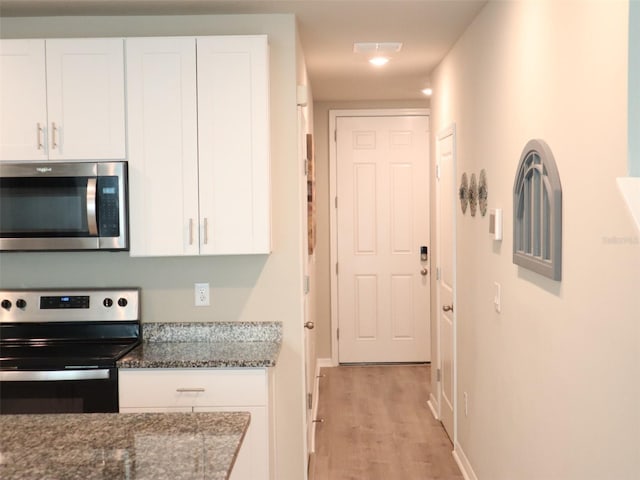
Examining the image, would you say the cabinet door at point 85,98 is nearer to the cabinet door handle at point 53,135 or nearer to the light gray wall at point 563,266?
the cabinet door handle at point 53,135

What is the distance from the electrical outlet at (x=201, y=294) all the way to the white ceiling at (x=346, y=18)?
1329 millimetres

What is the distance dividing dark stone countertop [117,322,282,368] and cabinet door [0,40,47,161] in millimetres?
1030

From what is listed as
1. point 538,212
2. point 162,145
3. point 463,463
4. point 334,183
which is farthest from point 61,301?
point 334,183

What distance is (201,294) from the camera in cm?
325

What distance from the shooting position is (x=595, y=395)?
182cm

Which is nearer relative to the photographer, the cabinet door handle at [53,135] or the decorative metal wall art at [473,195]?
the cabinet door handle at [53,135]

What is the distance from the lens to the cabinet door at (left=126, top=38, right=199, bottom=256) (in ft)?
9.67

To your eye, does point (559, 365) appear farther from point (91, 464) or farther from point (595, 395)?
point (91, 464)

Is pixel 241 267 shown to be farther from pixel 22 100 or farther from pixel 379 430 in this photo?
pixel 379 430

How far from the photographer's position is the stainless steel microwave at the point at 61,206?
293 centimetres

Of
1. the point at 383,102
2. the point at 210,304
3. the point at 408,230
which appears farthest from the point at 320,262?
the point at 210,304

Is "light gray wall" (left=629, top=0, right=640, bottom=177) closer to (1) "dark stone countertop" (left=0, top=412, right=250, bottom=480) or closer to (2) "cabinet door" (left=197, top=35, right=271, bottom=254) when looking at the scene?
(1) "dark stone countertop" (left=0, top=412, right=250, bottom=480)

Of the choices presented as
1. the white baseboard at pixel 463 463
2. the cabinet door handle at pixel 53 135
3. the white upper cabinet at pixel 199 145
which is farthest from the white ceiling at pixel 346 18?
the white baseboard at pixel 463 463

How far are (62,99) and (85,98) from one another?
0.34 feet
